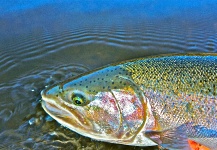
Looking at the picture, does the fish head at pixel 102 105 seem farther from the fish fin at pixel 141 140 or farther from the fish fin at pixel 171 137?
the fish fin at pixel 171 137

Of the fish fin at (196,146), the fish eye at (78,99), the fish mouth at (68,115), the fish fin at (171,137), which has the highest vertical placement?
the fish eye at (78,99)

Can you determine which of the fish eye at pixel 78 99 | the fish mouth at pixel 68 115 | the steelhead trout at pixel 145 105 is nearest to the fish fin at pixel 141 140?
the steelhead trout at pixel 145 105

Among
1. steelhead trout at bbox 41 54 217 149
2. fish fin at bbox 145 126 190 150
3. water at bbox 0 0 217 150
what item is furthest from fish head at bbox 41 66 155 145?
water at bbox 0 0 217 150

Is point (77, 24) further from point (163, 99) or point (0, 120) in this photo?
point (163, 99)

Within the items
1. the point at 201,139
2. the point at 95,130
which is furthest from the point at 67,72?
the point at 201,139

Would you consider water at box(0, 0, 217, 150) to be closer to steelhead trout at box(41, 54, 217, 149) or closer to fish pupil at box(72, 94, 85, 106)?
steelhead trout at box(41, 54, 217, 149)

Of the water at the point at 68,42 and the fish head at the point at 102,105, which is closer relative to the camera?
the fish head at the point at 102,105
